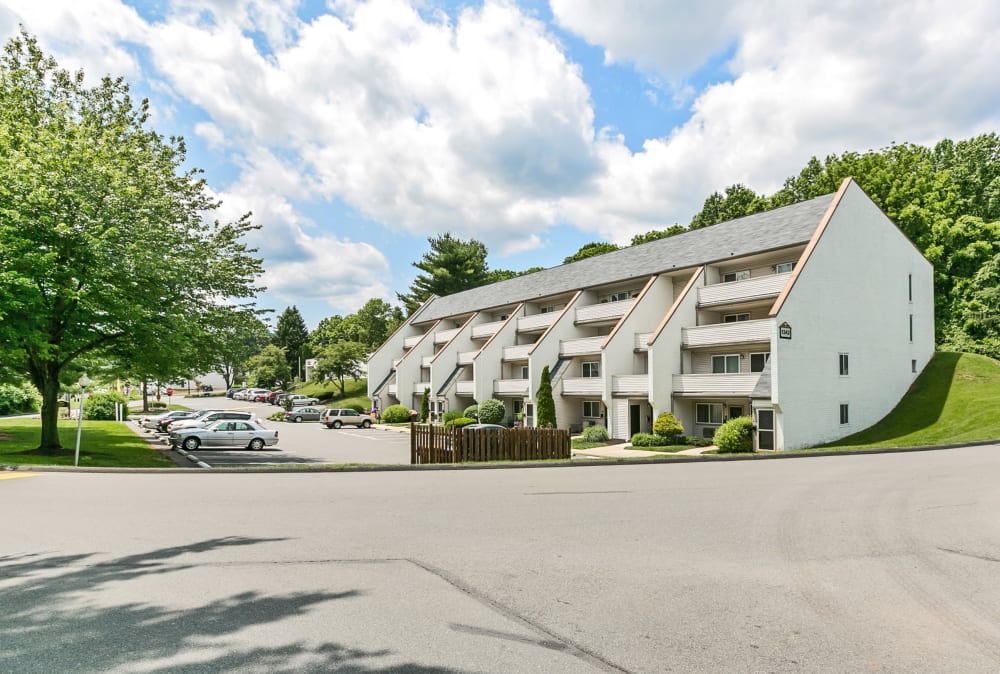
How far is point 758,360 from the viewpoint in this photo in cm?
2992

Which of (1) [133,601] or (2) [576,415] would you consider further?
(2) [576,415]

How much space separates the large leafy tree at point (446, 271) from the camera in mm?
77688

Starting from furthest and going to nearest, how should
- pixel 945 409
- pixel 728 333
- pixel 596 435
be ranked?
pixel 596 435
pixel 945 409
pixel 728 333

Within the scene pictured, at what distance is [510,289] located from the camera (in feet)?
168

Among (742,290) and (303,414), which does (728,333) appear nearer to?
(742,290)

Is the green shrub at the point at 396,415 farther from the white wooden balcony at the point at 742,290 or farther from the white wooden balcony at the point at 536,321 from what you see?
the white wooden balcony at the point at 742,290

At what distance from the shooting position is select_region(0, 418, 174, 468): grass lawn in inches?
768

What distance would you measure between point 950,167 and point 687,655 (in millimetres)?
62100

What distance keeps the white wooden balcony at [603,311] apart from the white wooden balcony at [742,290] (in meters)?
4.93

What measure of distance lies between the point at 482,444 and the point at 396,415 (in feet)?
98.7

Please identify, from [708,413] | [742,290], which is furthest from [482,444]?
[742,290]

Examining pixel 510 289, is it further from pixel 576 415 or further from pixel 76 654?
pixel 76 654

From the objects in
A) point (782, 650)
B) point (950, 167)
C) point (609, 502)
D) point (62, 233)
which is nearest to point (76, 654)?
point (782, 650)

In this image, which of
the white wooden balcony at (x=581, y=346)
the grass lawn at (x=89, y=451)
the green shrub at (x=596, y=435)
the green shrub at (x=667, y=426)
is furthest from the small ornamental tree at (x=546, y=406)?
the grass lawn at (x=89, y=451)
